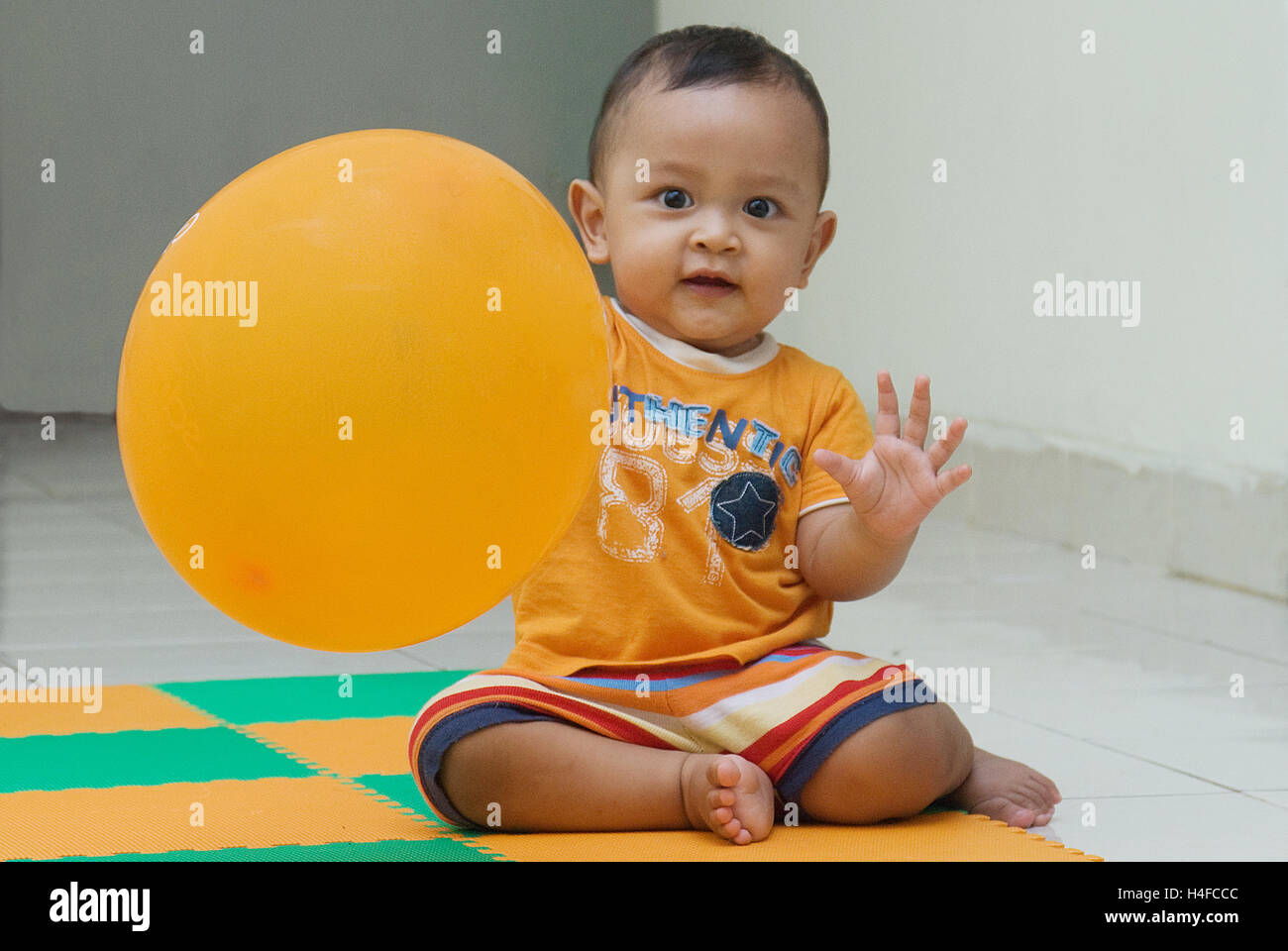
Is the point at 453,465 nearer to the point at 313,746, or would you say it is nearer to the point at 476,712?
A: the point at 476,712

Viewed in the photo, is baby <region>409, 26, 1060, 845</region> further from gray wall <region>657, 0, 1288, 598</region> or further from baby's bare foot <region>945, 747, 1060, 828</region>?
gray wall <region>657, 0, 1288, 598</region>

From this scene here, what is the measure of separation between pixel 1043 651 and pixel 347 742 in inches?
34.7

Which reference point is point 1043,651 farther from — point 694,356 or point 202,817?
point 202,817

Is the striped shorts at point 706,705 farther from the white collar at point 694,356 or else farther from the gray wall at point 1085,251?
the gray wall at point 1085,251

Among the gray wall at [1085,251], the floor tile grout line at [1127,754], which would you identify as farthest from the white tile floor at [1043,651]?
the gray wall at [1085,251]

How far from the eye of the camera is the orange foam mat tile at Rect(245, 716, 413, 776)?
144 centimetres

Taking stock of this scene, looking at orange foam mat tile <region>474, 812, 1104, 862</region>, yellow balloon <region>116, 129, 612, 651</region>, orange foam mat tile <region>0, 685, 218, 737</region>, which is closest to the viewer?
yellow balloon <region>116, 129, 612, 651</region>

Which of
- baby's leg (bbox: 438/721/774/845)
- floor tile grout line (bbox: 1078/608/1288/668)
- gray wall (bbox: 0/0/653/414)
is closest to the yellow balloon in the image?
baby's leg (bbox: 438/721/774/845)

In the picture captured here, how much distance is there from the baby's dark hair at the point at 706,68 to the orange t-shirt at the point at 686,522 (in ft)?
0.58

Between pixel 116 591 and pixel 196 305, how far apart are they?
59.4 inches

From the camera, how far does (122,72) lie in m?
4.68

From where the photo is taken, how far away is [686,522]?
51.6 inches

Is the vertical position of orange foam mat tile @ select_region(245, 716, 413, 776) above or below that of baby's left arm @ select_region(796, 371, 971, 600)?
below

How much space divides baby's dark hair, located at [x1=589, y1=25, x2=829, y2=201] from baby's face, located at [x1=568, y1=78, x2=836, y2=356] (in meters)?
0.01
